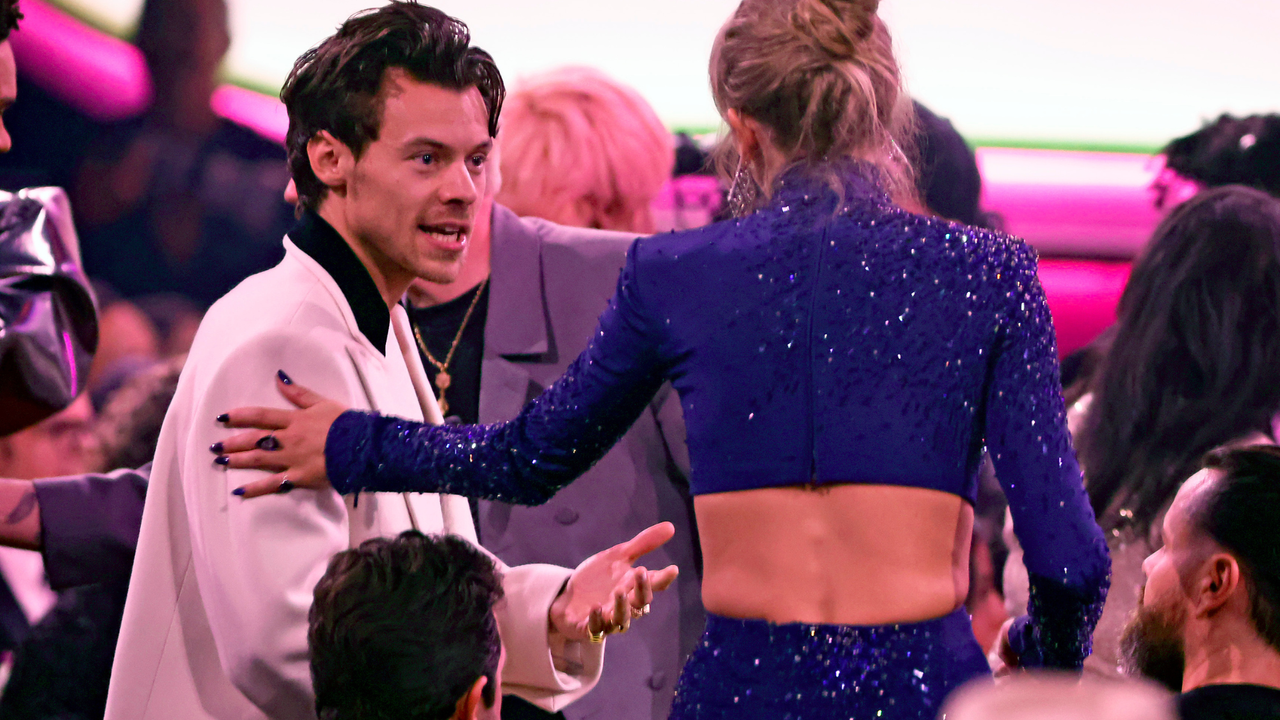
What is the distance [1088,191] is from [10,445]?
2943 millimetres

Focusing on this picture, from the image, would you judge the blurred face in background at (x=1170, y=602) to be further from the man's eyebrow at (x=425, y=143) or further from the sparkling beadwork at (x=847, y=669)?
the man's eyebrow at (x=425, y=143)

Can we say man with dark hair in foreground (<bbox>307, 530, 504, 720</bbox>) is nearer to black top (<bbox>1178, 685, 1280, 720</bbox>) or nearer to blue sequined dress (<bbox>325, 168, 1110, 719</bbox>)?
blue sequined dress (<bbox>325, 168, 1110, 719</bbox>)

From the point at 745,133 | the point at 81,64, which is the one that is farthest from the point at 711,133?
the point at 745,133

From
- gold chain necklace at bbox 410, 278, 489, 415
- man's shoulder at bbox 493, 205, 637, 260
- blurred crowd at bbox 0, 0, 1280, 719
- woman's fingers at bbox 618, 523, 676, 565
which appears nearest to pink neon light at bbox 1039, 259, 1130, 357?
blurred crowd at bbox 0, 0, 1280, 719

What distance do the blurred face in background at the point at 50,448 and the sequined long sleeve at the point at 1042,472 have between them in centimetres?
245

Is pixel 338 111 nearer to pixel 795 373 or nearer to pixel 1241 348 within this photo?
pixel 795 373

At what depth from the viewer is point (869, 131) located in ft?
4.58

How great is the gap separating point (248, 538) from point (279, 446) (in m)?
0.10

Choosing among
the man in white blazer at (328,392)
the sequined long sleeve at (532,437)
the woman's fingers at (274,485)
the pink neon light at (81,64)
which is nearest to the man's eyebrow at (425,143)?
the man in white blazer at (328,392)

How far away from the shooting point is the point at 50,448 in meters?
3.19

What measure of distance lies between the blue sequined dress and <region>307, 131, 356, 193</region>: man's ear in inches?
16.7

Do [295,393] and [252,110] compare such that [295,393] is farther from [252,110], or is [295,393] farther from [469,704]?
[252,110]

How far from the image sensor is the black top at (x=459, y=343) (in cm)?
232

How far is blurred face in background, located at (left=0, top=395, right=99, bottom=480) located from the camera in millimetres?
3150
